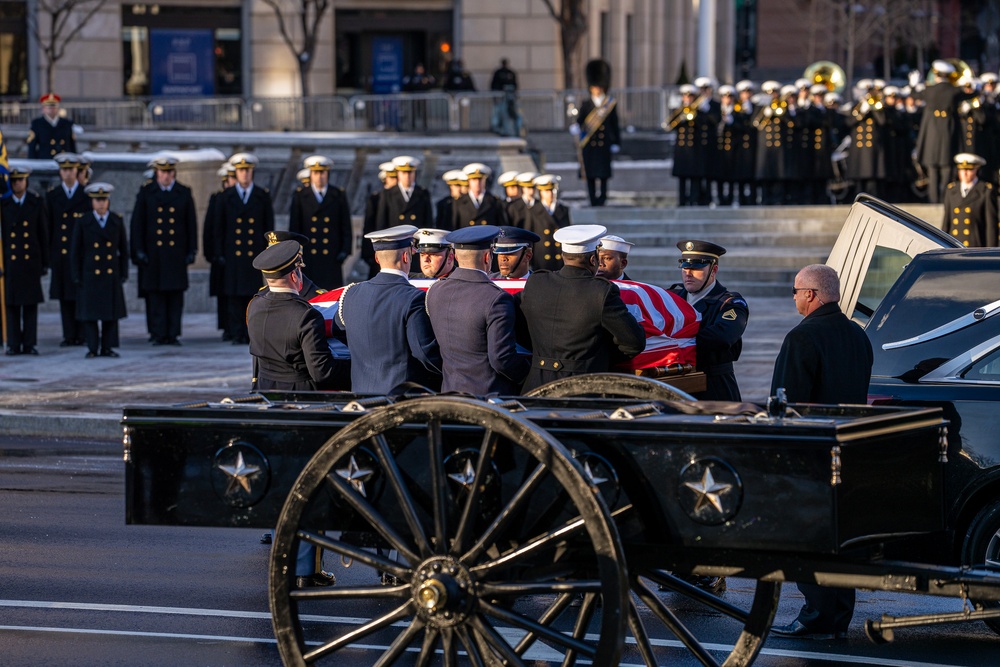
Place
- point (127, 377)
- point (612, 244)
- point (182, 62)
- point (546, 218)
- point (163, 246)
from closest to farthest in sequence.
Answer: point (612, 244) → point (127, 377) → point (546, 218) → point (163, 246) → point (182, 62)

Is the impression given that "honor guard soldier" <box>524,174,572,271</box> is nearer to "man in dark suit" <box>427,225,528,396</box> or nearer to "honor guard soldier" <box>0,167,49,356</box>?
"honor guard soldier" <box>0,167,49,356</box>

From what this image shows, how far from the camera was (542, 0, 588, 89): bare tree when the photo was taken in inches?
1711

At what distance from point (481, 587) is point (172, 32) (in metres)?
41.3

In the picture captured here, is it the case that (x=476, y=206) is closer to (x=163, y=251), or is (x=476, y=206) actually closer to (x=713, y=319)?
(x=163, y=251)

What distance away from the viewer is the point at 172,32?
45.0 metres

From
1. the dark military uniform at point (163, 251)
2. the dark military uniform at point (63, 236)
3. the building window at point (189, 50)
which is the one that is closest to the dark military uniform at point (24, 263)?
the dark military uniform at point (63, 236)

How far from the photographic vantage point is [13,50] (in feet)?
145

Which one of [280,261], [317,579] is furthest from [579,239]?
[317,579]

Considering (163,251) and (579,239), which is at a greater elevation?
(579,239)

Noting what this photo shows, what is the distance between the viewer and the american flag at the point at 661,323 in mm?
8461

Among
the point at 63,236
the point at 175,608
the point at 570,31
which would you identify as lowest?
the point at 175,608

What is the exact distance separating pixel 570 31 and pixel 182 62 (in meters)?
10.7

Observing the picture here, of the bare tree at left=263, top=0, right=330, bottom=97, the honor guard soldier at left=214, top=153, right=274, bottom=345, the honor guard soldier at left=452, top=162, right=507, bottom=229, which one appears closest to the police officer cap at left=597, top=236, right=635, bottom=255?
the honor guard soldier at left=452, top=162, right=507, bottom=229

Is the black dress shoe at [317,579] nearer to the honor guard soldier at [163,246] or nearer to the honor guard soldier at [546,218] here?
the honor guard soldier at [546,218]
